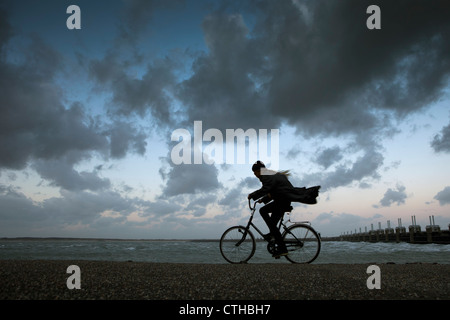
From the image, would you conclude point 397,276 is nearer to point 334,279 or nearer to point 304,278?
point 334,279

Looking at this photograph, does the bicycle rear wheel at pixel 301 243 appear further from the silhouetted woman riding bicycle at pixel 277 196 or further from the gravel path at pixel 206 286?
the gravel path at pixel 206 286

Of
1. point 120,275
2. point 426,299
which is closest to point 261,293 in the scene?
point 426,299

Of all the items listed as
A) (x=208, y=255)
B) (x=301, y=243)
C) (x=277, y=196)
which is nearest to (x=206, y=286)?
(x=277, y=196)

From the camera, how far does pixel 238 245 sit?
8.37 meters

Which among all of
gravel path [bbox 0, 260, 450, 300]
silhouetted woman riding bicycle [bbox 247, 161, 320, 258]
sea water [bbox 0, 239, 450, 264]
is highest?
silhouetted woman riding bicycle [bbox 247, 161, 320, 258]

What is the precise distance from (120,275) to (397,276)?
15.9ft

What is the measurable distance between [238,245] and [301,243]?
1.76m

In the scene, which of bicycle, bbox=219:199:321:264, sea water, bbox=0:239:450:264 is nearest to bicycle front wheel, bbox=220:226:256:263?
bicycle, bbox=219:199:321:264

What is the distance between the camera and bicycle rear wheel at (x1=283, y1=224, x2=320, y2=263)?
7.93 m

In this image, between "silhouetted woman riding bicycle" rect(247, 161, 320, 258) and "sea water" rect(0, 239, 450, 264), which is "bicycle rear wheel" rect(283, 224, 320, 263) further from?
"sea water" rect(0, 239, 450, 264)

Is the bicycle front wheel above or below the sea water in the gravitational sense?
above

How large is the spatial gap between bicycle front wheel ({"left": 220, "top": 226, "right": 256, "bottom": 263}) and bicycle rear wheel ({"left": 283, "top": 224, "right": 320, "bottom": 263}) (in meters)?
1.01

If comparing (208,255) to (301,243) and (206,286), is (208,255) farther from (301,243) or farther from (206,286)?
(206,286)

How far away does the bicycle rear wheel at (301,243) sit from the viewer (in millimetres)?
7930
